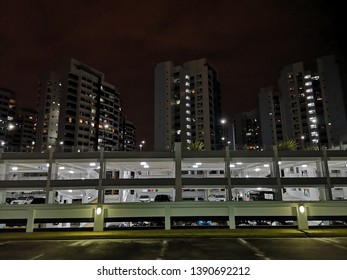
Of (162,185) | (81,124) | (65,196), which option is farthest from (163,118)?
(162,185)

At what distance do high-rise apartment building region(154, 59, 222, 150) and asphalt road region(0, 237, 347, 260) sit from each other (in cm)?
8692

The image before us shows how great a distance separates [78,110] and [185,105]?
39505 mm

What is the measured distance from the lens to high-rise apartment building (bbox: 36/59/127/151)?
99.7 m

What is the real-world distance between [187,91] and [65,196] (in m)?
73.4

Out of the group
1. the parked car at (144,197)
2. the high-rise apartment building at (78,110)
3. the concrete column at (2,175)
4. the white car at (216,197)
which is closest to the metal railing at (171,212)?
the concrete column at (2,175)

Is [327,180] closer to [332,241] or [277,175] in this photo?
[277,175]

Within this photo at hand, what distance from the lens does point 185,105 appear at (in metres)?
109

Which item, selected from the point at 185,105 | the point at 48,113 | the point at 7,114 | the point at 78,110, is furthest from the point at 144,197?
the point at 7,114

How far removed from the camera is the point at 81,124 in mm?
102250

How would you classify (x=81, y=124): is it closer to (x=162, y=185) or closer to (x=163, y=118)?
(x=163, y=118)

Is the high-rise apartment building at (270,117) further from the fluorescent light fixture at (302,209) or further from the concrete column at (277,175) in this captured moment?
the fluorescent light fixture at (302,209)

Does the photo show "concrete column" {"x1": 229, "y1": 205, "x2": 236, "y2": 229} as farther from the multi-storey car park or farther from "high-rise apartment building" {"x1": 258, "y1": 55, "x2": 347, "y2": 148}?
"high-rise apartment building" {"x1": 258, "y1": 55, "x2": 347, "y2": 148}

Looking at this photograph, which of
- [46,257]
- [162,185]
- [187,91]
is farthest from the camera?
[187,91]

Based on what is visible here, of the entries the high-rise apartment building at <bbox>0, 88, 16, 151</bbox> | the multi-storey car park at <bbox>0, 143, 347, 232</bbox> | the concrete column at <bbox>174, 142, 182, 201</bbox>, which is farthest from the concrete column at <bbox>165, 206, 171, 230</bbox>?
the high-rise apartment building at <bbox>0, 88, 16, 151</bbox>
